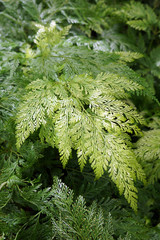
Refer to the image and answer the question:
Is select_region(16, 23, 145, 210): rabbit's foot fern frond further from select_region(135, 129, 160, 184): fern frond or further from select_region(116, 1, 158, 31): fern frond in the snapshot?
select_region(116, 1, 158, 31): fern frond

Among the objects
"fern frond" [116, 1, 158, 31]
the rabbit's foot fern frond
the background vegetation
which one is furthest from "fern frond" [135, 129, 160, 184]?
"fern frond" [116, 1, 158, 31]

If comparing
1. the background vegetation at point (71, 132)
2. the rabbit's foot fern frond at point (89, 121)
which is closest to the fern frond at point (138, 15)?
the background vegetation at point (71, 132)

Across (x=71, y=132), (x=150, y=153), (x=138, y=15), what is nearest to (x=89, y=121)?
(x=71, y=132)

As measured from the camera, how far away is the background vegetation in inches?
39.6

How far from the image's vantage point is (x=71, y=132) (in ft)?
3.33

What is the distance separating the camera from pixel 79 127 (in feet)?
3.35

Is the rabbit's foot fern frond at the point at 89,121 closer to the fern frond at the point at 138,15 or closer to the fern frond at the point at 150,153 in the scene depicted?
the fern frond at the point at 150,153

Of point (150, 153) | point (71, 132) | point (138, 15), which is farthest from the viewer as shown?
point (138, 15)

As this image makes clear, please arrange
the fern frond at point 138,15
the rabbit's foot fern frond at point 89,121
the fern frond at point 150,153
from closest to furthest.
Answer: the rabbit's foot fern frond at point 89,121 → the fern frond at point 150,153 → the fern frond at point 138,15

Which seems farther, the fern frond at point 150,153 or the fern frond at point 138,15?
the fern frond at point 138,15

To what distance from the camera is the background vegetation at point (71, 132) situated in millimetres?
1007

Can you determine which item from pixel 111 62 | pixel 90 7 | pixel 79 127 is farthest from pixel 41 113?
pixel 90 7

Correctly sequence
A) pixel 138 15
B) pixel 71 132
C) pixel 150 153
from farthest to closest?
pixel 138 15 → pixel 150 153 → pixel 71 132

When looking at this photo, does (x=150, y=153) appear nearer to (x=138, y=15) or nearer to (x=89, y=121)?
(x=89, y=121)
